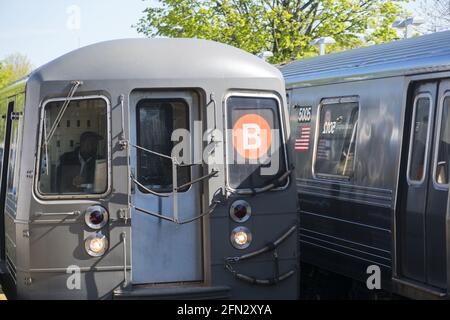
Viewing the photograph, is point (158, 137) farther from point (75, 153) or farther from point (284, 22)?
point (284, 22)

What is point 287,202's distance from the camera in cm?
780

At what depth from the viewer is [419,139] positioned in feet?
26.7

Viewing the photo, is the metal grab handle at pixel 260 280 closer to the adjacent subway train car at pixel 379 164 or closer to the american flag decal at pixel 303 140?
the adjacent subway train car at pixel 379 164

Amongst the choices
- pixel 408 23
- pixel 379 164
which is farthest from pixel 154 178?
pixel 408 23

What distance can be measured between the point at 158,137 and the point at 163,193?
0.51 m

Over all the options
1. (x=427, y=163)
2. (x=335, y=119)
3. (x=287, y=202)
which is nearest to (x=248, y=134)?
(x=287, y=202)

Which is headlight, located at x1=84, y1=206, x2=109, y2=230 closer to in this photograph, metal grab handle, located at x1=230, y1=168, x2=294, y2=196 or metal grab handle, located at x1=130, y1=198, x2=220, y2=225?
metal grab handle, located at x1=130, y1=198, x2=220, y2=225

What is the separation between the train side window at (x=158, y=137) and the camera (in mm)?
7488

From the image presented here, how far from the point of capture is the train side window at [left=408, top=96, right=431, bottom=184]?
7.99 metres

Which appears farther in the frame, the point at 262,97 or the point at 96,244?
the point at 262,97
